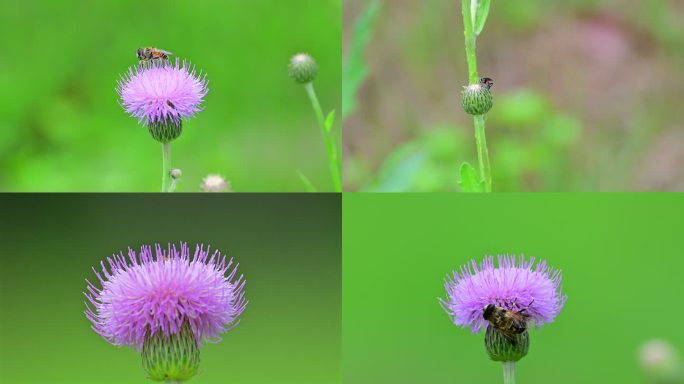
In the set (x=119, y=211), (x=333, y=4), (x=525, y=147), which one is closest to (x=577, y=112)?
(x=525, y=147)

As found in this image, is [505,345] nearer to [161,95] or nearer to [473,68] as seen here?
[473,68]

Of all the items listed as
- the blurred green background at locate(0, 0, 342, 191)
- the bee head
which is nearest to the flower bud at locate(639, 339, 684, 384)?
the bee head

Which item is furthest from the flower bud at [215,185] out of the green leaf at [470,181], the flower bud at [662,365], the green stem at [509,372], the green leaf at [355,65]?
the flower bud at [662,365]

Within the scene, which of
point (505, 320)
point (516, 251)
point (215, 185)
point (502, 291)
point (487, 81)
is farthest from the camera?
point (516, 251)

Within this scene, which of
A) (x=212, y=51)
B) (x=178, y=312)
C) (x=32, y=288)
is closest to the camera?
(x=178, y=312)

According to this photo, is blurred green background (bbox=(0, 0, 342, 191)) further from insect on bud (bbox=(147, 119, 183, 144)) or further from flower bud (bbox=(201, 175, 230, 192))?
insect on bud (bbox=(147, 119, 183, 144))

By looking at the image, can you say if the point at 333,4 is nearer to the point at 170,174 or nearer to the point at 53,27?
the point at 53,27

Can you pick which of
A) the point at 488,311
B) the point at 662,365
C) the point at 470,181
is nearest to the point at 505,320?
the point at 488,311
